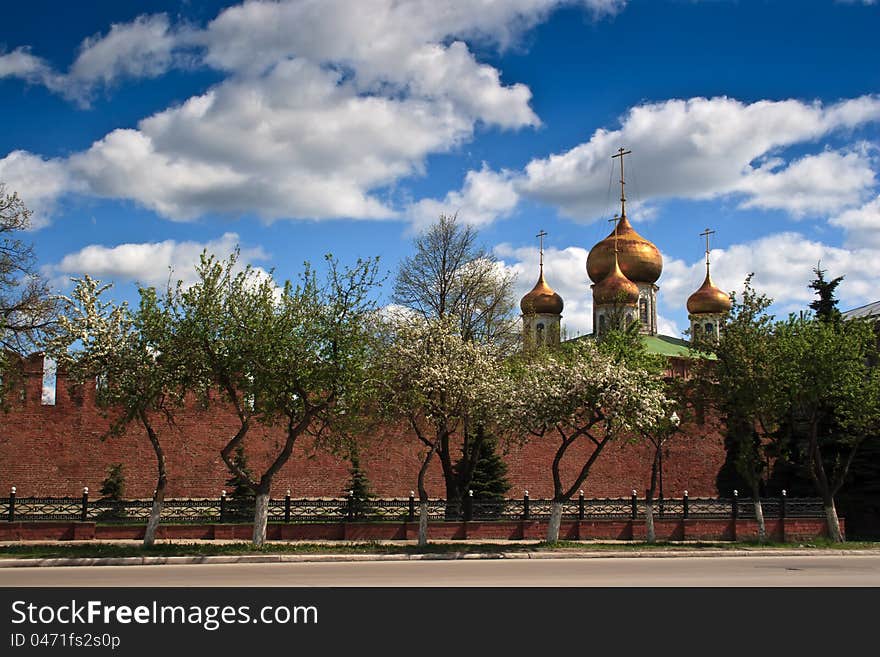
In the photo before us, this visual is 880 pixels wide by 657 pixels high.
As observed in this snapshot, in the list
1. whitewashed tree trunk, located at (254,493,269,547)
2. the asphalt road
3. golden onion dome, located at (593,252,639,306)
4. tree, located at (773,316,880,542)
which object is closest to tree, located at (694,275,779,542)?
tree, located at (773,316,880,542)

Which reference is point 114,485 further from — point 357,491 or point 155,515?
point 155,515

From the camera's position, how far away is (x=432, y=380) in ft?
70.7

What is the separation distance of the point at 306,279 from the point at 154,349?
3730 millimetres

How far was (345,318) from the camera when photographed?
68.0 ft

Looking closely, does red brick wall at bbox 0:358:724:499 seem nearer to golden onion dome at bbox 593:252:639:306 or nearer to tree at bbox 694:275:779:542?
tree at bbox 694:275:779:542

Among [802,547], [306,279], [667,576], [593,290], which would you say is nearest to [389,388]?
[306,279]

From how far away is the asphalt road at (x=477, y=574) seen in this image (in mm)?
13844

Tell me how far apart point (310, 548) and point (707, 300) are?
158ft

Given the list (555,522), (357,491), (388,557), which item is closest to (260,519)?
(388,557)

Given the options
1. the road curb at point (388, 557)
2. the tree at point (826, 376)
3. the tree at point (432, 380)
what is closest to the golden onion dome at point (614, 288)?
the tree at point (826, 376)

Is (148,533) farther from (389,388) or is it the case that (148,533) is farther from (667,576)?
(667,576)

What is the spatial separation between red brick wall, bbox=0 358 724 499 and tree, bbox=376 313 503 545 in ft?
9.54

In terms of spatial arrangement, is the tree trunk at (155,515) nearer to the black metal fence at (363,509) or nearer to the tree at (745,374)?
the black metal fence at (363,509)

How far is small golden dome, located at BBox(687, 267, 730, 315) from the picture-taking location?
62.2 m
